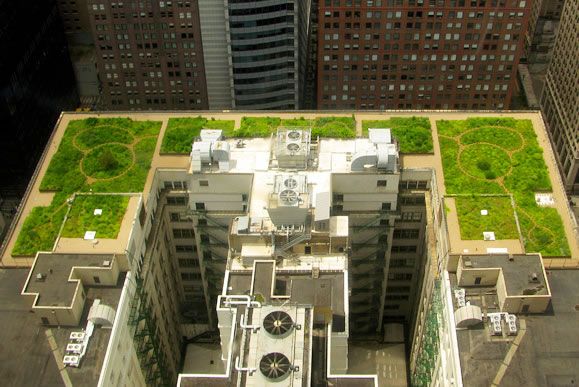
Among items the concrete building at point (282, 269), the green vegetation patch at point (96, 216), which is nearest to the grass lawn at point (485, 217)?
the concrete building at point (282, 269)

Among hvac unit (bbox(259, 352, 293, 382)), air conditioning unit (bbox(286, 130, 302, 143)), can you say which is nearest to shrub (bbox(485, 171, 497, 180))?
air conditioning unit (bbox(286, 130, 302, 143))

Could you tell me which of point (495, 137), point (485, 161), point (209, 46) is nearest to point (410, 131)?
point (485, 161)

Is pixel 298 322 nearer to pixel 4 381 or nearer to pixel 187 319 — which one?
pixel 4 381

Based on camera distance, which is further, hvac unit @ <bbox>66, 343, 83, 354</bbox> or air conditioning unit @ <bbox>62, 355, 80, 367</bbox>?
hvac unit @ <bbox>66, 343, 83, 354</bbox>

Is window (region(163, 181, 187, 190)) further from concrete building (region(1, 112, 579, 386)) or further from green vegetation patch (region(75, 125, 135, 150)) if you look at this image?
green vegetation patch (region(75, 125, 135, 150))

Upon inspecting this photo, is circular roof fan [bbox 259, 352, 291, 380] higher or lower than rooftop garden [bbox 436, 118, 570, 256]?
lower

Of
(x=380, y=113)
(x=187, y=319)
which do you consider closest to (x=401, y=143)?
(x=380, y=113)

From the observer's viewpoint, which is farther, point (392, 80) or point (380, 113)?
point (392, 80)
